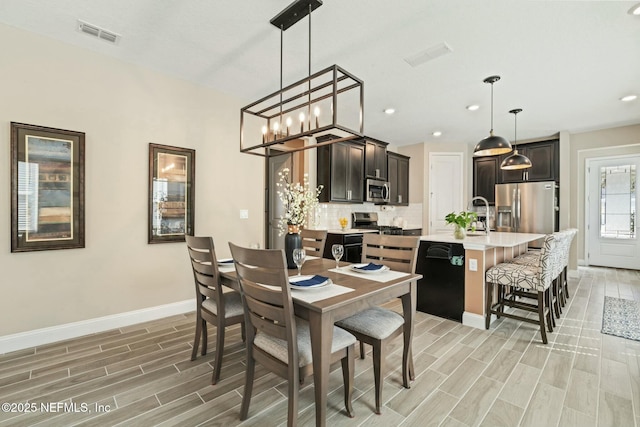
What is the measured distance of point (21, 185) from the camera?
8.43 feet

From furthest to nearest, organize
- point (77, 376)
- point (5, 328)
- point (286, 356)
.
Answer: point (5, 328) → point (77, 376) → point (286, 356)

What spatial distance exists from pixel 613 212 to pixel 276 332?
7.82 m

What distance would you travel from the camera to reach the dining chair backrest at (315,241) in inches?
117

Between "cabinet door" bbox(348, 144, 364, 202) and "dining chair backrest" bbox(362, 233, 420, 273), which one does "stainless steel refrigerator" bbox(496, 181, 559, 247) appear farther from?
"dining chair backrest" bbox(362, 233, 420, 273)

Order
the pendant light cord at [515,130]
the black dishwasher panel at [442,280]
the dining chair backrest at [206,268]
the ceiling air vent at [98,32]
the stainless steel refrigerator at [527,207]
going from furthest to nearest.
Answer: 1. the stainless steel refrigerator at [527,207]
2. the pendant light cord at [515,130]
3. the black dishwasher panel at [442,280]
4. the ceiling air vent at [98,32]
5. the dining chair backrest at [206,268]

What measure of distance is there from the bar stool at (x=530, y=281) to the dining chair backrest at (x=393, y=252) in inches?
51.6

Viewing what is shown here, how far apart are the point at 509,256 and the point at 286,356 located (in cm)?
338

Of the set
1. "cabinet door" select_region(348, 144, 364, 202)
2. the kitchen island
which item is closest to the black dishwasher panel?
the kitchen island

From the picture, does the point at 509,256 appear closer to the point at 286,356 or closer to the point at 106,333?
the point at 286,356

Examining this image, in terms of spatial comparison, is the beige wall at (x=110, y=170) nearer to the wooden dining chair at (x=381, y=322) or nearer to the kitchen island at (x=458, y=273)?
the wooden dining chair at (x=381, y=322)

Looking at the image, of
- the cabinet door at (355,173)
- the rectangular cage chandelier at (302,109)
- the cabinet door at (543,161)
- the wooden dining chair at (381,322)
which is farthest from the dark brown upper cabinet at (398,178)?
the wooden dining chair at (381,322)

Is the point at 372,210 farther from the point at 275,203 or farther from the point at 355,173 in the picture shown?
the point at 275,203

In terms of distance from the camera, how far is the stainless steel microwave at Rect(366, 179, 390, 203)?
566 centimetres

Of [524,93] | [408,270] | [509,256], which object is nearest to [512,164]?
[524,93]
